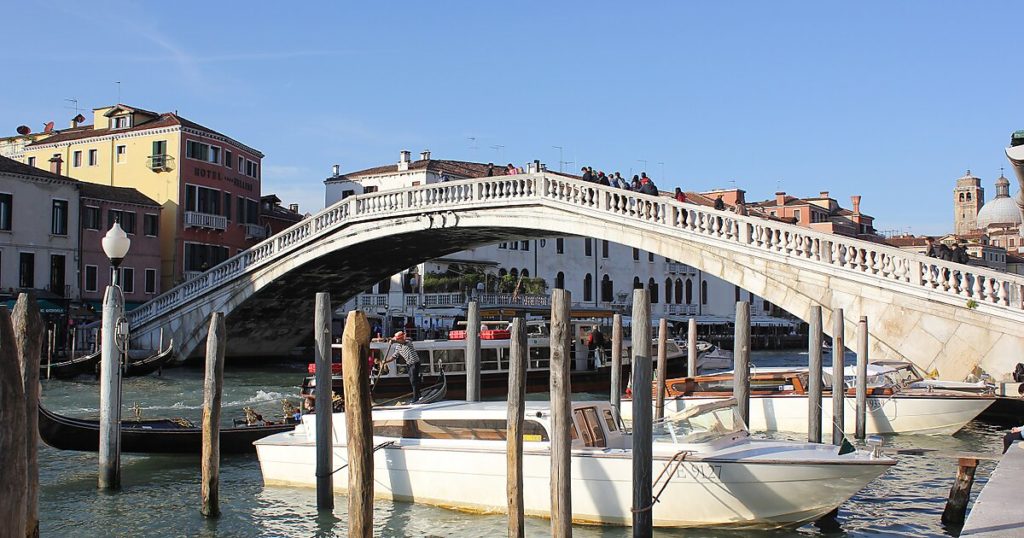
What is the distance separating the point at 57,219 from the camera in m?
23.5

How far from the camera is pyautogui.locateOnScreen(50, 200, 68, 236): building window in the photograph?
922 inches

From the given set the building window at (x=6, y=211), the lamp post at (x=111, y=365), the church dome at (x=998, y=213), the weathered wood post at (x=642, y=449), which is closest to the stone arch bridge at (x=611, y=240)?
the building window at (x=6, y=211)

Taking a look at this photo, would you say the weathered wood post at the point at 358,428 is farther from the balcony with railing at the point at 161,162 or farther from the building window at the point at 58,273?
the balcony with railing at the point at 161,162

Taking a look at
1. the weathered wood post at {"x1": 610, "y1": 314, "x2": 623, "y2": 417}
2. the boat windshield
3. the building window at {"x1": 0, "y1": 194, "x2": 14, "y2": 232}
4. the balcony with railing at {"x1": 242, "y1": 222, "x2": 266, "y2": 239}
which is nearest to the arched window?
the balcony with railing at {"x1": 242, "y1": 222, "x2": 266, "y2": 239}

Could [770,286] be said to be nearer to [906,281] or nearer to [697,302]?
[906,281]

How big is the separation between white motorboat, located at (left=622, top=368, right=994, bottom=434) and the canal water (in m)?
0.22

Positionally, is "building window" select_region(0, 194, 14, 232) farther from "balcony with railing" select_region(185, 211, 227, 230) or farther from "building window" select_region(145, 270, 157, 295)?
"balcony with railing" select_region(185, 211, 227, 230)

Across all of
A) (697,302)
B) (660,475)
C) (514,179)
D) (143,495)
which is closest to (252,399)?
(514,179)

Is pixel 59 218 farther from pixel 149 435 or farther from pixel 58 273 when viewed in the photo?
pixel 149 435

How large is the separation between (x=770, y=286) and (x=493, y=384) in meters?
5.52

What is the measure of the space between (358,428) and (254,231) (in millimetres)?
23080

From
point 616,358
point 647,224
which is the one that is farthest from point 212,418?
point 647,224

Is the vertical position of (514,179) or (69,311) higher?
(514,179)

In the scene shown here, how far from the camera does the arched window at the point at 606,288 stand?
1378 inches
